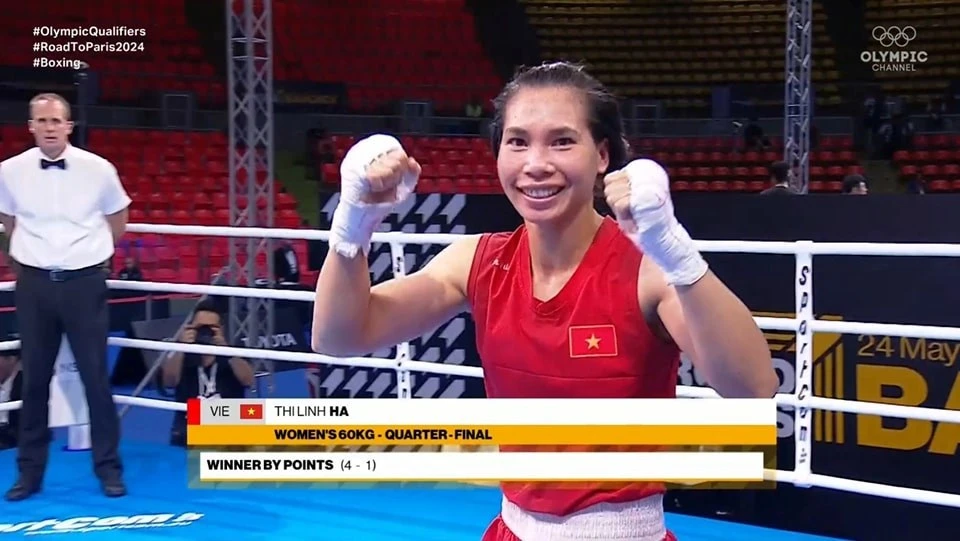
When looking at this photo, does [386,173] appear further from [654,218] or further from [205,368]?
[205,368]

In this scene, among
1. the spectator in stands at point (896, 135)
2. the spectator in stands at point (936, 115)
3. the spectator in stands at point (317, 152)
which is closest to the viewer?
the spectator in stands at point (317, 152)

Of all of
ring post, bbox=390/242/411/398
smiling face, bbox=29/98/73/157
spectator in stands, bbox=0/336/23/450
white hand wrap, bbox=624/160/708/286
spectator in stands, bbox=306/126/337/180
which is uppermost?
spectator in stands, bbox=306/126/337/180

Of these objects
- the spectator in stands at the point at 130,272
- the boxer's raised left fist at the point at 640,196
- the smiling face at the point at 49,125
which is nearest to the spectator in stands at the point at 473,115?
the spectator in stands at the point at 130,272

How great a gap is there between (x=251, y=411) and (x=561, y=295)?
0.78 m

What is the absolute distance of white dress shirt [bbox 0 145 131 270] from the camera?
461 centimetres

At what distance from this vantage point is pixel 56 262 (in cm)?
461

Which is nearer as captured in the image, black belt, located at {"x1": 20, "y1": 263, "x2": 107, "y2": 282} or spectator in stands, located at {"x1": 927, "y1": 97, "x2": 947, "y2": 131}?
black belt, located at {"x1": 20, "y1": 263, "x2": 107, "y2": 282}

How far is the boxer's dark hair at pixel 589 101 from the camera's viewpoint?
159 cm

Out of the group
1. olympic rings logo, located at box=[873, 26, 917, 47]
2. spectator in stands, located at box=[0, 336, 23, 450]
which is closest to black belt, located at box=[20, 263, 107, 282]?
spectator in stands, located at box=[0, 336, 23, 450]

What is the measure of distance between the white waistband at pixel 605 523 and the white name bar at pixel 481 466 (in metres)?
0.04

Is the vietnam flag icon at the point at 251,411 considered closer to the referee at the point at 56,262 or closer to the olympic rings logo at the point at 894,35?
the referee at the point at 56,262

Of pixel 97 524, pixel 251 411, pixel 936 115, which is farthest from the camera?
pixel 936 115

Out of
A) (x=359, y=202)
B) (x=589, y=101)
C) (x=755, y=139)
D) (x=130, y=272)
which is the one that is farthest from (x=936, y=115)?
(x=359, y=202)
